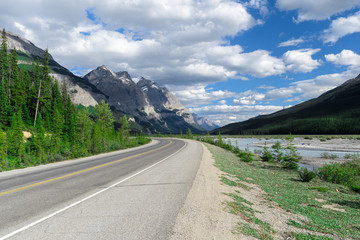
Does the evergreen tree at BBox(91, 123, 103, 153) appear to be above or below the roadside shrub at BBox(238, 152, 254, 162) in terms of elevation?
above

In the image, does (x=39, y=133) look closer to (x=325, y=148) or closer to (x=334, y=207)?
(x=334, y=207)

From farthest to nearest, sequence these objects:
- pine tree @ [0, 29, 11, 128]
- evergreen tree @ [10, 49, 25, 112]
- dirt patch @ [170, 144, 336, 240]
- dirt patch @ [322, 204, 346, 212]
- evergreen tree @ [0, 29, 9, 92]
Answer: evergreen tree @ [0, 29, 9, 92] → evergreen tree @ [10, 49, 25, 112] → pine tree @ [0, 29, 11, 128] → dirt patch @ [322, 204, 346, 212] → dirt patch @ [170, 144, 336, 240]

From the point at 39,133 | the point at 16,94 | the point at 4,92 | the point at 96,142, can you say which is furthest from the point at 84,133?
the point at 16,94

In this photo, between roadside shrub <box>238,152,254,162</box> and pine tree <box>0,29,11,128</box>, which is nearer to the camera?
roadside shrub <box>238,152,254,162</box>

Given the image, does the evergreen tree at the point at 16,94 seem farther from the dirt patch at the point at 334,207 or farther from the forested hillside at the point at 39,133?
the dirt patch at the point at 334,207

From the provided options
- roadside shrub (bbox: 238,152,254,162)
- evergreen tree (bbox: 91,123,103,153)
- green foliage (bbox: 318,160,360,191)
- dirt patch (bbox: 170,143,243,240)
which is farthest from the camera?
evergreen tree (bbox: 91,123,103,153)

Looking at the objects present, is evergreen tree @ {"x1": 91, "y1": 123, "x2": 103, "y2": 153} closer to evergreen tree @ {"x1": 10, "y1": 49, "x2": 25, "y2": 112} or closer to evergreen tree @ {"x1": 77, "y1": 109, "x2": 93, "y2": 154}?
evergreen tree @ {"x1": 77, "y1": 109, "x2": 93, "y2": 154}

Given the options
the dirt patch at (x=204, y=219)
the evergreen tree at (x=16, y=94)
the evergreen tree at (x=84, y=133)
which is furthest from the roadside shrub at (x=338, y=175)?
the evergreen tree at (x=16, y=94)

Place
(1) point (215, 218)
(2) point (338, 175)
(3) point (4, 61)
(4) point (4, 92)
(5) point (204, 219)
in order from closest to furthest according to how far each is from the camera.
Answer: (5) point (204, 219) → (1) point (215, 218) → (2) point (338, 175) → (4) point (4, 92) → (3) point (4, 61)

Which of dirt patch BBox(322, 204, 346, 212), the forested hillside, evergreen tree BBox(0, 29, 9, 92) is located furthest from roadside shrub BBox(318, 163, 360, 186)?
evergreen tree BBox(0, 29, 9, 92)

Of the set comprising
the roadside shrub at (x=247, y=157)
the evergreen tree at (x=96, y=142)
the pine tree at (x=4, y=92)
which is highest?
the pine tree at (x=4, y=92)

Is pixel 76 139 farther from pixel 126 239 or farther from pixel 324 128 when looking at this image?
pixel 324 128

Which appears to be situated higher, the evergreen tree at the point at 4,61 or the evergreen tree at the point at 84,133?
the evergreen tree at the point at 4,61

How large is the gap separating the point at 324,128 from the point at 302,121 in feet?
113
